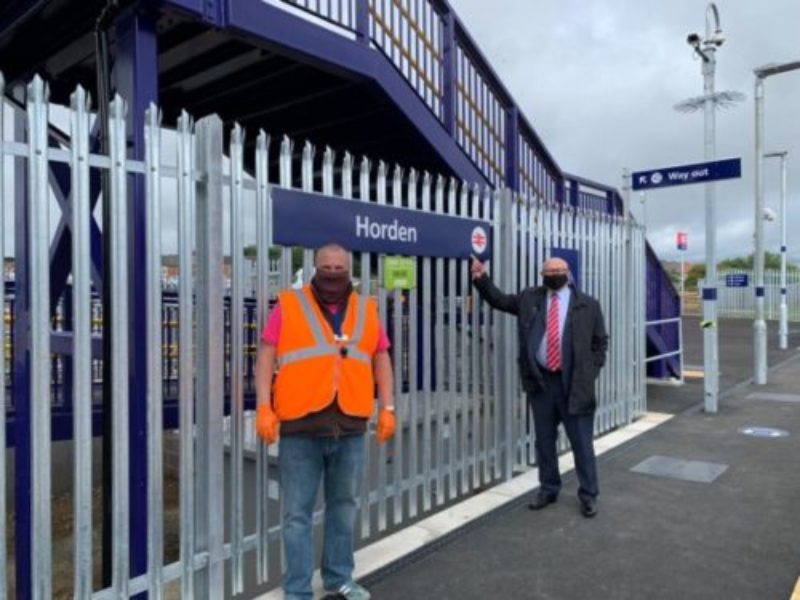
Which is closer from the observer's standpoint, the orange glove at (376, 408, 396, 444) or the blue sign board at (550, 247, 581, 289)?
the orange glove at (376, 408, 396, 444)

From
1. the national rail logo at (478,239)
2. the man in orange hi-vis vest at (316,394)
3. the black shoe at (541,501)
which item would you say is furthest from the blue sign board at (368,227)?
the black shoe at (541,501)

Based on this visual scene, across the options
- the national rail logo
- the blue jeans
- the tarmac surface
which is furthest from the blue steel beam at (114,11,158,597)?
the national rail logo

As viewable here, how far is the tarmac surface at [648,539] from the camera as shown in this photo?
3.95 meters

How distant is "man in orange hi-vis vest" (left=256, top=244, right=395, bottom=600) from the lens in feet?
11.1

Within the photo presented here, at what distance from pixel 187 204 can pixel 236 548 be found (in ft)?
5.92

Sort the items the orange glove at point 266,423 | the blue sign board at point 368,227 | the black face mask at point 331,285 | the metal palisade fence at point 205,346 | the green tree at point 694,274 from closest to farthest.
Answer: the metal palisade fence at point 205,346
the orange glove at point 266,423
the black face mask at point 331,285
the blue sign board at point 368,227
the green tree at point 694,274

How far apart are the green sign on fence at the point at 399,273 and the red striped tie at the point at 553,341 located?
1.07 meters

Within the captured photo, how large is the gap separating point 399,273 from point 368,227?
1.44ft

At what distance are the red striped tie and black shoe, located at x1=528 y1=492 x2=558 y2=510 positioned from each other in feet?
3.20

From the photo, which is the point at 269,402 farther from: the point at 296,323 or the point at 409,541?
the point at 409,541

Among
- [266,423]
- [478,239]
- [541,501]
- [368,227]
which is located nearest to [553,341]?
[478,239]

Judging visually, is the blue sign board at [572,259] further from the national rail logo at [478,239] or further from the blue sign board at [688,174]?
the blue sign board at [688,174]

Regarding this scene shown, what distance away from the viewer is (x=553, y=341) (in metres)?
5.12

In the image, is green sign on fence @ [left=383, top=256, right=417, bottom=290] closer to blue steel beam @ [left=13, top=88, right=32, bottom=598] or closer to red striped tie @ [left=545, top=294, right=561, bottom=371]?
red striped tie @ [left=545, top=294, right=561, bottom=371]
